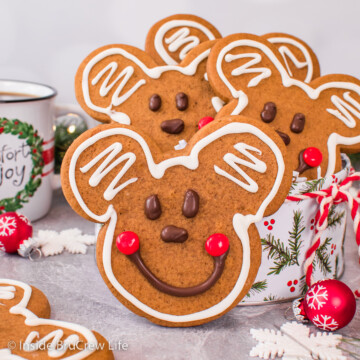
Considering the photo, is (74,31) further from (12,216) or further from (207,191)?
(207,191)

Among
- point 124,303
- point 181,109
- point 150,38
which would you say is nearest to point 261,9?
point 150,38

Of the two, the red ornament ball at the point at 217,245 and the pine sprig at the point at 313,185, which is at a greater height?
the pine sprig at the point at 313,185

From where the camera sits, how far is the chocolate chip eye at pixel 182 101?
88cm

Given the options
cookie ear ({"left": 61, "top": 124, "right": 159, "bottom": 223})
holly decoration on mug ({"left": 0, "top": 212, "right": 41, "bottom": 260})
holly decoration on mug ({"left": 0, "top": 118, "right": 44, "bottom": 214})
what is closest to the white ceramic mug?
holly decoration on mug ({"left": 0, "top": 118, "right": 44, "bottom": 214})

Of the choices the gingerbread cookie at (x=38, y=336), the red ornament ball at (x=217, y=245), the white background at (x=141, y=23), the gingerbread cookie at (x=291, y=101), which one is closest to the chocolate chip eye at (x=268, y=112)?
the gingerbread cookie at (x=291, y=101)

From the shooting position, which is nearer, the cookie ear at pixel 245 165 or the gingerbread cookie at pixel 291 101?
the cookie ear at pixel 245 165

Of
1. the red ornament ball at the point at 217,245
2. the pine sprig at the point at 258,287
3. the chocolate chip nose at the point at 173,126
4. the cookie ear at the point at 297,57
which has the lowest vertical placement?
the pine sprig at the point at 258,287

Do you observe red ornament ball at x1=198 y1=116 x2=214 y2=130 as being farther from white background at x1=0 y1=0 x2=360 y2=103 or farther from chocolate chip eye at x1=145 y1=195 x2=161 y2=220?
white background at x1=0 y1=0 x2=360 y2=103

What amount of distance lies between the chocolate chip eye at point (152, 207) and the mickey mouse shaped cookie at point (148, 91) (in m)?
0.16

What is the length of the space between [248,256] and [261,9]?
2.55 ft

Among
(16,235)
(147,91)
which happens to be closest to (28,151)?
(16,235)

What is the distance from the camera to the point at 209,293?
2.44ft

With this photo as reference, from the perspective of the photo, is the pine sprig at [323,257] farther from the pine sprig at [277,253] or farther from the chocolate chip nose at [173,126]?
the chocolate chip nose at [173,126]

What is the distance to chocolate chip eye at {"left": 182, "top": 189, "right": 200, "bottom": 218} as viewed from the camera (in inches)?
28.8
